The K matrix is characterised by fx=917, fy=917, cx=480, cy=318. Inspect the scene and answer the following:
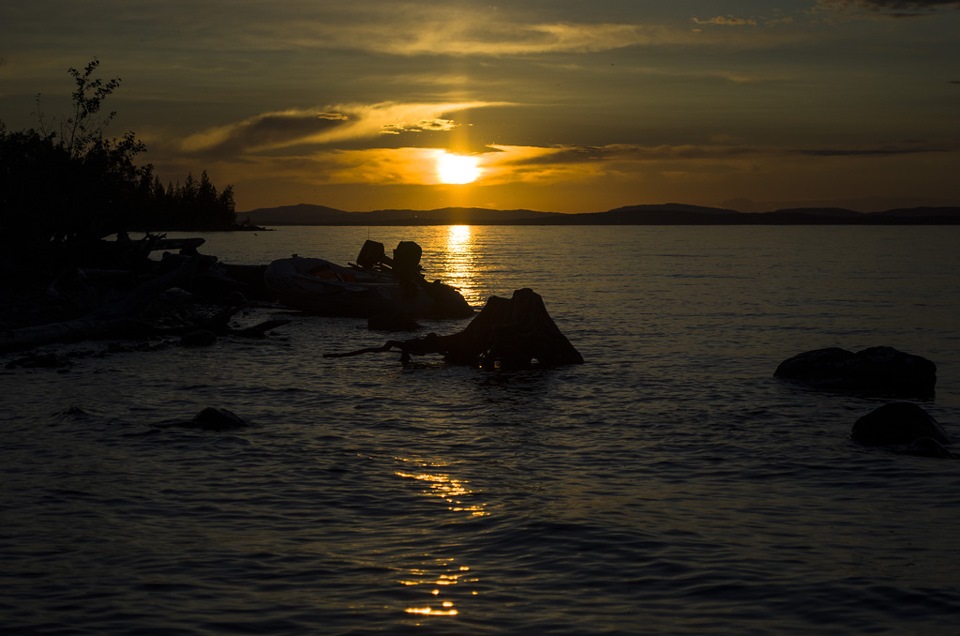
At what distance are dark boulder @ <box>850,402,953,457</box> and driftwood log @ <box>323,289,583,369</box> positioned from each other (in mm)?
9291

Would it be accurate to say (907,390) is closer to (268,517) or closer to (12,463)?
(268,517)

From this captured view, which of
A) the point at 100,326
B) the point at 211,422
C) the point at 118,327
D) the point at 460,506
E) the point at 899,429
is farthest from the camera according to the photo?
the point at 118,327

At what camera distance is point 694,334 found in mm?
32531

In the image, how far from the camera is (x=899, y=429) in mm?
14031

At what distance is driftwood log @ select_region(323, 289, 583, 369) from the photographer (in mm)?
22578

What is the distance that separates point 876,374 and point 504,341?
843cm

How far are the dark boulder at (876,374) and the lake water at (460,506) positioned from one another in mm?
544

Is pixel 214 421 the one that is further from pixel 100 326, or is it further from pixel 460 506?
pixel 100 326

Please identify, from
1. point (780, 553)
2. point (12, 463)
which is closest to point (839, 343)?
point (780, 553)

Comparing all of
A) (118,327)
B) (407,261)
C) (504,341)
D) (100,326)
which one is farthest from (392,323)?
(504,341)

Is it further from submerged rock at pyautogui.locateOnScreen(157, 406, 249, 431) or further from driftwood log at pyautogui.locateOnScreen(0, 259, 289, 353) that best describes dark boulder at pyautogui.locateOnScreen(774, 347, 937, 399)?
driftwood log at pyautogui.locateOnScreen(0, 259, 289, 353)

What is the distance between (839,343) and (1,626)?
2896cm

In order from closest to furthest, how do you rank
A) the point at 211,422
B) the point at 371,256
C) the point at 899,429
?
1. the point at 899,429
2. the point at 211,422
3. the point at 371,256

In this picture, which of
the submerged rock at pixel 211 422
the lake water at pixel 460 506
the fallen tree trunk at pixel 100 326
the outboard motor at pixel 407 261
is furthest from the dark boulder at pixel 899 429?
the outboard motor at pixel 407 261
